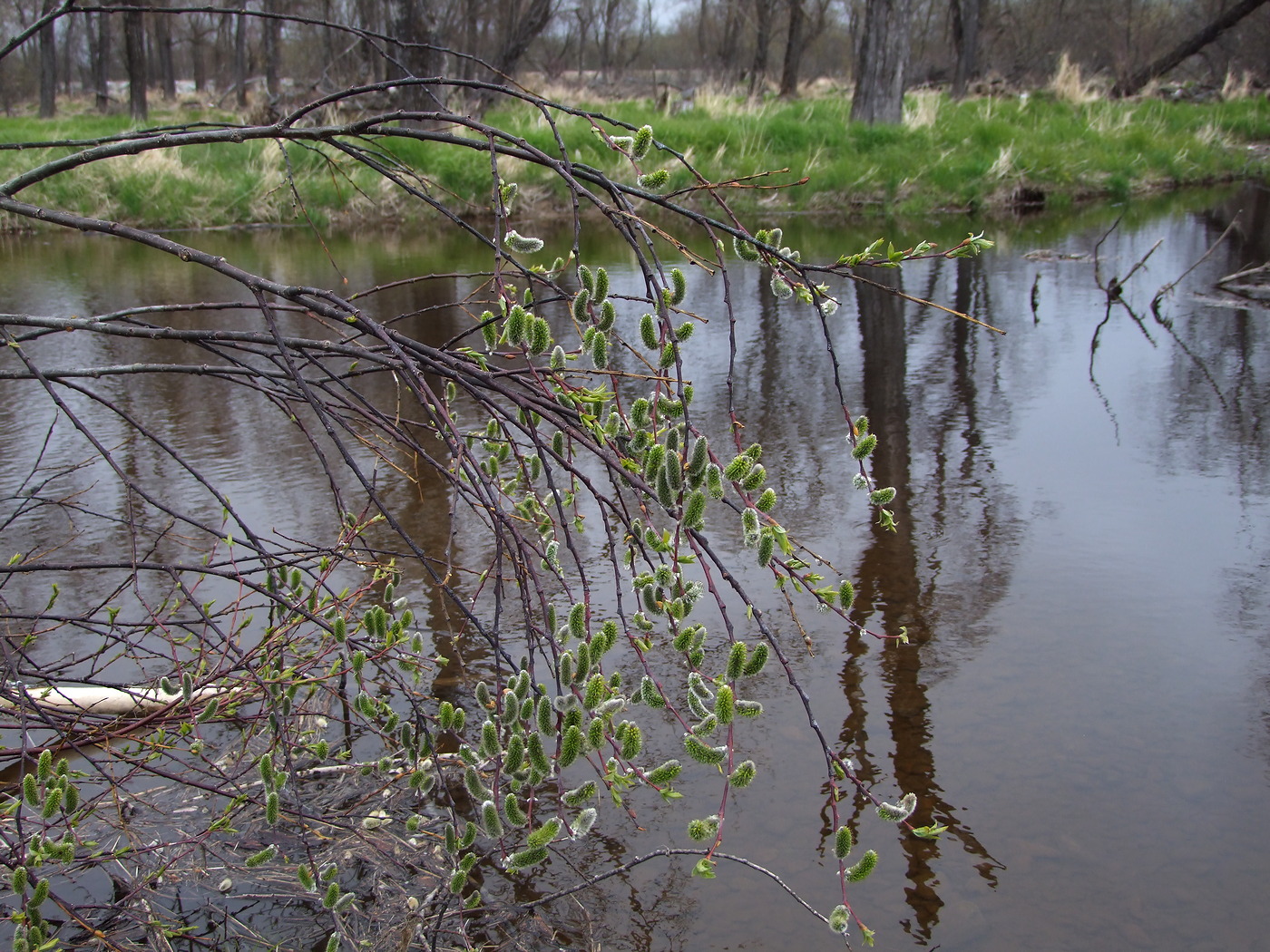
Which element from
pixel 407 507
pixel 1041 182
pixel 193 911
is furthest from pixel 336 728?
pixel 1041 182

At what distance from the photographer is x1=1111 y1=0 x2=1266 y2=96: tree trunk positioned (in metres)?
21.8

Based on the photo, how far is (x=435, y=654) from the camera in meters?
3.78

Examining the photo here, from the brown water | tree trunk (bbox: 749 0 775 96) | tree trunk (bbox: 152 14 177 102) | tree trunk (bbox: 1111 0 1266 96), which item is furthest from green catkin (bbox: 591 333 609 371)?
tree trunk (bbox: 152 14 177 102)

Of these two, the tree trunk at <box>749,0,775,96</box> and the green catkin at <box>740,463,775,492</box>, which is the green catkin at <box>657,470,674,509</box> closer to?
the green catkin at <box>740,463,775,492</box>

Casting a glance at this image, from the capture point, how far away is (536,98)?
79.9 inches

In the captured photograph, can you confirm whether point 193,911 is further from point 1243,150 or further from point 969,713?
point 1243,150

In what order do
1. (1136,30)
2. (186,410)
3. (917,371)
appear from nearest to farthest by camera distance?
(186,410)
(917,371)
(1136,30)

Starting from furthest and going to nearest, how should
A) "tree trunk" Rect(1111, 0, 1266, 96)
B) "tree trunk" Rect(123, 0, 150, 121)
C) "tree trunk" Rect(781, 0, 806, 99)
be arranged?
1. "tree trunk" Rect(781, 0, 806, 99)
2. "tree trunk" Rect(1111, 0, 1266, 96)
3. "tree trunk" Rect(123, 0, 150, 121)

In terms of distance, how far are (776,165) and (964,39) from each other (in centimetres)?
958

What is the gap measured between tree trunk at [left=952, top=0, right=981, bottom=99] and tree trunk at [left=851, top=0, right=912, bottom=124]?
258 inches

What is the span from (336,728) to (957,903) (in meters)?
1.93

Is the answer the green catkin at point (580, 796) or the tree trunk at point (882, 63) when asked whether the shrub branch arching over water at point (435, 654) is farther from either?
the tree trunk at point (882, 63)

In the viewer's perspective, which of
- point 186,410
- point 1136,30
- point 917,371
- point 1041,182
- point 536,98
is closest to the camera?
point 536,98

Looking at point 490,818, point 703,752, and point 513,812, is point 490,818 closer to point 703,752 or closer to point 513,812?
point 513,812
